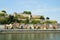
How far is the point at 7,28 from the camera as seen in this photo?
5888 centimetres

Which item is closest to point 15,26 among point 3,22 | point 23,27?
point 23,27

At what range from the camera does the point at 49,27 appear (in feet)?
209

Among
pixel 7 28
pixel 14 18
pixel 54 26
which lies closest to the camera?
pixel 7 28

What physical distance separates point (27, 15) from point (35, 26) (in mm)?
21892

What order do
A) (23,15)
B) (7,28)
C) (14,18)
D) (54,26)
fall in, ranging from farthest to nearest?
(23,15)
(14,18)
(54,26)
(7,28)

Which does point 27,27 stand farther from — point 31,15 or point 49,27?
point 31,15

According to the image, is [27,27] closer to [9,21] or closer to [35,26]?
[35,26]


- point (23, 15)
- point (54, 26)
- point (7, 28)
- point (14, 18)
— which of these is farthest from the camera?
point (23, 15)

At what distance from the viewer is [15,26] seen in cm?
6053

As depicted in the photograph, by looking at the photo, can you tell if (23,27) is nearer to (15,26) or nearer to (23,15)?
(15,26)

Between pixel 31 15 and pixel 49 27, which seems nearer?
pixel 49 27

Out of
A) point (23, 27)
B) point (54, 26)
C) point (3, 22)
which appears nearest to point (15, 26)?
point (23, 27)

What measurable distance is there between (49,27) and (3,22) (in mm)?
12009

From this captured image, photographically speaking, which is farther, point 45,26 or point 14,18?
point 14,18
